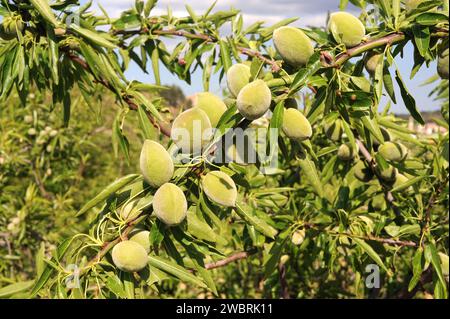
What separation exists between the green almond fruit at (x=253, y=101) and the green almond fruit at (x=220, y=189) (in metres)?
0.12

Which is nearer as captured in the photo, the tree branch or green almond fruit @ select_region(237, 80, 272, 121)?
green almond fruit @ select_region(237, 80, 272, 121)

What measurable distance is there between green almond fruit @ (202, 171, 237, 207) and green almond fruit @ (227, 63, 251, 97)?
15 cm

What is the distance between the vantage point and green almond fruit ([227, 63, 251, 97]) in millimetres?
867

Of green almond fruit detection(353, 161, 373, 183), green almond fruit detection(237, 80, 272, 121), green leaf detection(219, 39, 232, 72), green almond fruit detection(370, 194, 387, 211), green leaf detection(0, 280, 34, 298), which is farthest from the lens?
green almond fruit detection(370, 194, 387, 211)

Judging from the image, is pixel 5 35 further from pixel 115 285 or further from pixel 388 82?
pixel 388 82

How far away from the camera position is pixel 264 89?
0.78 m

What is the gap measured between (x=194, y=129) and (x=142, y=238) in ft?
0.72

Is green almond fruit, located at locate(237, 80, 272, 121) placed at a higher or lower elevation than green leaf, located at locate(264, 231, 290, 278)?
higher

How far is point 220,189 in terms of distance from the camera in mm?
824

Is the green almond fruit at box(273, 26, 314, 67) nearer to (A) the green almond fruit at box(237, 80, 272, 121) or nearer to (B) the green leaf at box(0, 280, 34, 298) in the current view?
(A) the green almond fruit at box(237, 80, 272, 121)

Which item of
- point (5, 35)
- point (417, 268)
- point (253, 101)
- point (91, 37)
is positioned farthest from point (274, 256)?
point (5, 35)

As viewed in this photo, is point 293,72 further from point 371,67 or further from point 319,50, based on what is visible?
point 371,67

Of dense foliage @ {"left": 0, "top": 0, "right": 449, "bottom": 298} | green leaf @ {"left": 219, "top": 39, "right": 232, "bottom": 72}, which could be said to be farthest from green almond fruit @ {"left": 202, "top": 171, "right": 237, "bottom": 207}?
green leaf @ {"left": 219, "top": 39, "right": 232, "bottom": 72}

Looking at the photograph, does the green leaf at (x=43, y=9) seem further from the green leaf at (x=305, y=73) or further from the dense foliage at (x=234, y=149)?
the green leaf at (x=305, y=73)
